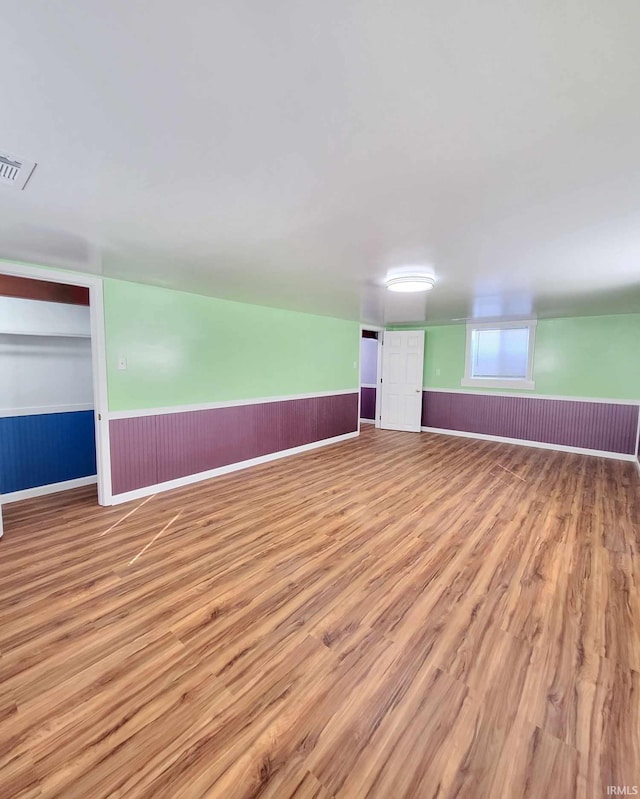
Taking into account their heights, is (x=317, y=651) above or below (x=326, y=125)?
below

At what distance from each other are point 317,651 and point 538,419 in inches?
230

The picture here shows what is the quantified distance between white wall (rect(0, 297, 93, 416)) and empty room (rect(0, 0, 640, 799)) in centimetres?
3

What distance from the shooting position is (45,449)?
3783mm

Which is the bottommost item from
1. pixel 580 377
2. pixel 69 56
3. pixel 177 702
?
pixel 177 702

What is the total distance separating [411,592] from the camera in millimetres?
2246

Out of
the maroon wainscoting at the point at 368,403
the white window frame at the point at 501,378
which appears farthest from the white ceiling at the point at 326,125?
the maroon wainscoting at the point at 368,403

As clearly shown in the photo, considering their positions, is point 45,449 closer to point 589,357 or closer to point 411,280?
point 411,280

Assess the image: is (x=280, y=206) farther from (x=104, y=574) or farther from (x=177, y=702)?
(x=104, y=574)

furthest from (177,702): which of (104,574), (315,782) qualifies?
(104,574)

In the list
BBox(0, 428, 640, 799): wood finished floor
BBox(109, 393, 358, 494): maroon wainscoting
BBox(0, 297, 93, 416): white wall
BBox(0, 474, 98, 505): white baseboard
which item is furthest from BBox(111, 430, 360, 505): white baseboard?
BBox(0, 297, 93, 416): white wall

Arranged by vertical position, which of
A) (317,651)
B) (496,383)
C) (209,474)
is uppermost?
(496,383)

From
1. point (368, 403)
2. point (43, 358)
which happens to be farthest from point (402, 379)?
point (43, 358)

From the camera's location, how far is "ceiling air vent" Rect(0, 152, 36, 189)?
4.57 feet

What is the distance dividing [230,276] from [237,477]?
2.44m
